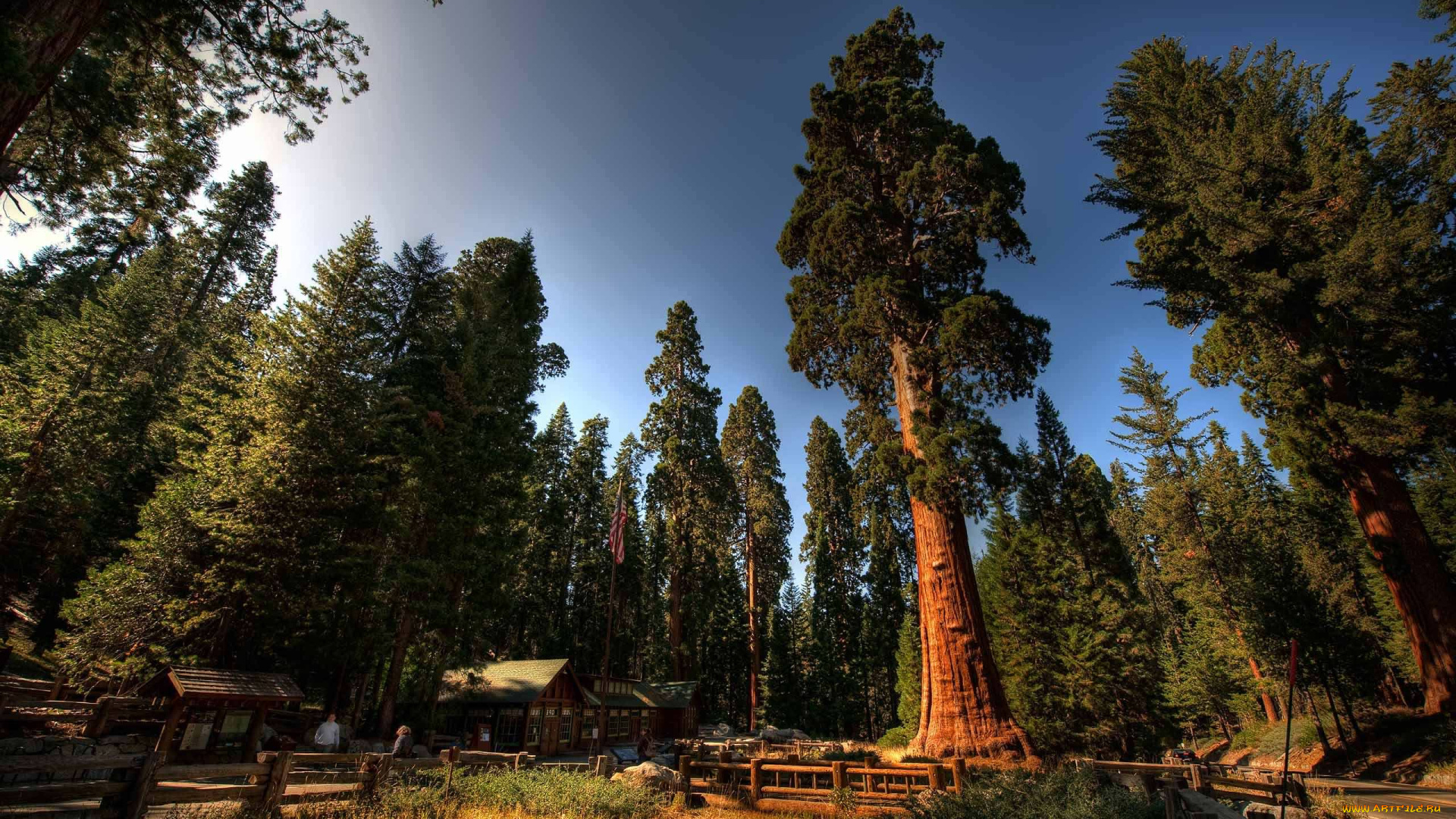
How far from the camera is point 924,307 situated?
1388 centimetres

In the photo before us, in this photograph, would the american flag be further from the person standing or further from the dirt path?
the dirt path

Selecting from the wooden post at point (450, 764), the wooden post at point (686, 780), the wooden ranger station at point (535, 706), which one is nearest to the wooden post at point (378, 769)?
the wooden post at point (450, 764)

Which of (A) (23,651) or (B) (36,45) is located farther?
(A) (23,651)

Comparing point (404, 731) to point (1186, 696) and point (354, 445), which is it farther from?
point (1186, 696)

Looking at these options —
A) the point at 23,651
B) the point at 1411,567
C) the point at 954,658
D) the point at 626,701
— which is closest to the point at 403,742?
the point at 954,658

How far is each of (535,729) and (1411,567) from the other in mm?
32039

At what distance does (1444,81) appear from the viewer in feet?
51.0

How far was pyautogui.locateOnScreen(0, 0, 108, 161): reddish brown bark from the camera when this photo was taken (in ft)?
19.1

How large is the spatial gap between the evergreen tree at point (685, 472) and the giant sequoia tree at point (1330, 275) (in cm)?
2270

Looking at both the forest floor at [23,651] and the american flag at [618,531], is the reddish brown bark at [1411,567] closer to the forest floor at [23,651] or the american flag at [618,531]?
the american flag at [618,531]

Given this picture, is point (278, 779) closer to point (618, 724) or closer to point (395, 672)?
point (395, 672)

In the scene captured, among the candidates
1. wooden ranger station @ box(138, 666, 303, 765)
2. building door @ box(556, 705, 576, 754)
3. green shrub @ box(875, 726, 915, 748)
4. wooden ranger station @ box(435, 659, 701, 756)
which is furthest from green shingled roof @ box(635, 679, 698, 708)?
wooden ranger station @ box(138, 666, 303, 765)

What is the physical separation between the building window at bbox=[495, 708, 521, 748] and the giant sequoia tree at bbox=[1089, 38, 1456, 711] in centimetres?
3221

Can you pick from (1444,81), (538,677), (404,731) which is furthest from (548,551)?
(1444,81)
